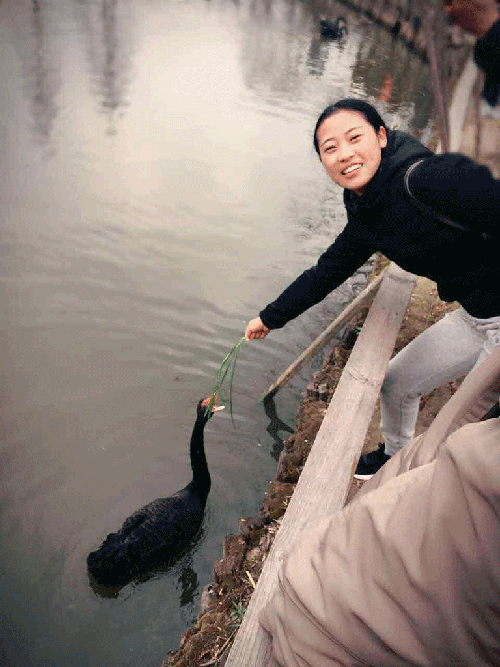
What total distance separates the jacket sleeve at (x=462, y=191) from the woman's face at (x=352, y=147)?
119cm

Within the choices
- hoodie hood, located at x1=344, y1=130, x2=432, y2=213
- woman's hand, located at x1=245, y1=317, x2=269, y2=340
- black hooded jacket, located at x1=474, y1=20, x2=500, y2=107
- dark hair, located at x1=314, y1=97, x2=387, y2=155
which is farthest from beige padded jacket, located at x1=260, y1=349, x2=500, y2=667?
woman's hand, located at x1=245, y1=317, x2=269, y2=340

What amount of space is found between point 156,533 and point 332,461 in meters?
2.16

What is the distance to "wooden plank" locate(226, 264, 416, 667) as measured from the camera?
1664mm

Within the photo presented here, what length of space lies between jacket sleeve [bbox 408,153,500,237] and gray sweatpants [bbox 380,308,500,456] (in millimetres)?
1496

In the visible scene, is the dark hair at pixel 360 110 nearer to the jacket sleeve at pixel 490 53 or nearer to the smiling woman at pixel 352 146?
the smiling woman at pixel 352 146

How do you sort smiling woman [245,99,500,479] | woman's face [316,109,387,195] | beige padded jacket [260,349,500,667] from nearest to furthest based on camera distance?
beige padded jacket [260,349,500,667]
smiling woman [245,99,500,479]
woman's face [316,109,387,195]

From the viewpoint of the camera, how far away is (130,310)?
6.65 m

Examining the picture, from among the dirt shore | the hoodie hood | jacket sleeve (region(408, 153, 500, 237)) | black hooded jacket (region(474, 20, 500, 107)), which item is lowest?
the dirt shore

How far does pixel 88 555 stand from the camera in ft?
12.9

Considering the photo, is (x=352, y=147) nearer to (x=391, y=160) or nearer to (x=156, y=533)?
(x=391, y=160)

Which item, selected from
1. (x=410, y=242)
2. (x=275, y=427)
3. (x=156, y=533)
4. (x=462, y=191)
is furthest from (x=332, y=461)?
(x=275, y=427)

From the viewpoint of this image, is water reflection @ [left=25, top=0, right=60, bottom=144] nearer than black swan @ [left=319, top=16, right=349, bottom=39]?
Yes

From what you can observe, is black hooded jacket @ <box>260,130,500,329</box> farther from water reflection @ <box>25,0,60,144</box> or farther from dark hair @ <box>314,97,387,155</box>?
water reflection @ <box>25,0,60,144</box>

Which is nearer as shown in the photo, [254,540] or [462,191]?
[462,191]
